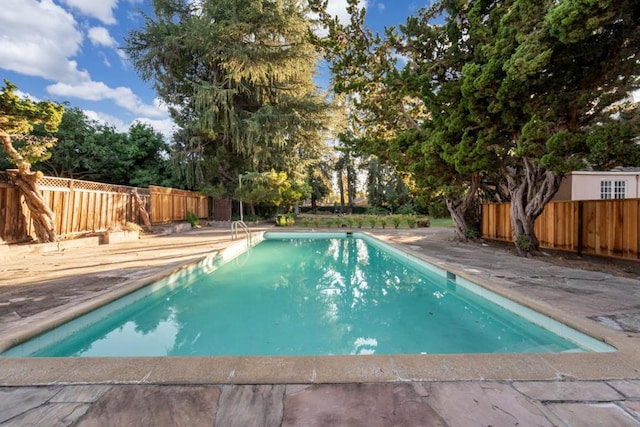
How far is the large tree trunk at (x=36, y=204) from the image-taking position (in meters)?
7.27

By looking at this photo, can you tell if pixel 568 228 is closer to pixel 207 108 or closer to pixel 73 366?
pixel 73 366

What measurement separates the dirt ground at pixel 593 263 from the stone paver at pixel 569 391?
4.49 m

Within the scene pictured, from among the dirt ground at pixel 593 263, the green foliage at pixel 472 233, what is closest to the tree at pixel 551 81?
the dirt ground at pixel 593 263

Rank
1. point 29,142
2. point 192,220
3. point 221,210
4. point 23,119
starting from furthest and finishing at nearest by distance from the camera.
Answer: point 221,210
point 192,220
point 29,142
point 23,119

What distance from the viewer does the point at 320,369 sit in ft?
6.93

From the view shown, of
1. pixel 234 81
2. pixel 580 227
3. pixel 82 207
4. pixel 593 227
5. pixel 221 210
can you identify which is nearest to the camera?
pixel 593 227

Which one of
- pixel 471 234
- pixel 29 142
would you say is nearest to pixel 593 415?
pixel 471 234

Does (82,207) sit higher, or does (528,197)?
(528,197)

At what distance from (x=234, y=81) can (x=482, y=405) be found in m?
19.6

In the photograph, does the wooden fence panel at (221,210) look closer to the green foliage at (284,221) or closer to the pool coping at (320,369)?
the green foliage at (284,221)

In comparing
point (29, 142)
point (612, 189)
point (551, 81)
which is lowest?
point (612, 189)

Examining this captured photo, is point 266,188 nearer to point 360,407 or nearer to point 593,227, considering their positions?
point 593,227

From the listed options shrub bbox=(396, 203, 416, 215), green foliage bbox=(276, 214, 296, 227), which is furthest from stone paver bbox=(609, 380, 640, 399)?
shrub bbox=(396, 203, 416, 215)

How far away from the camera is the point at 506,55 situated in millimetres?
5352
